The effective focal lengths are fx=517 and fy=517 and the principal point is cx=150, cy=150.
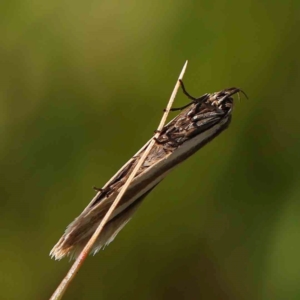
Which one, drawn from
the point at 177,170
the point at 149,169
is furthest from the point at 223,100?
the point at 177,170

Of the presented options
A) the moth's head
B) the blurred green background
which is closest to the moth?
the moth's head

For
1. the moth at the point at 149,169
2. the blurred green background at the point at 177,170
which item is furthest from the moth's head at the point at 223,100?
the blurred green background at the point at 177,170

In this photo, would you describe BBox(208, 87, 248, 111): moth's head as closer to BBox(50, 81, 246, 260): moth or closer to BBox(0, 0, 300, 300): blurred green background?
BBox(50, 81, 246, 260): moth

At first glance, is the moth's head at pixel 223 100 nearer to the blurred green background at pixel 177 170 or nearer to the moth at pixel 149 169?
the moth at pixel 149 169

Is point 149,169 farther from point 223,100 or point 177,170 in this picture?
point 177,170

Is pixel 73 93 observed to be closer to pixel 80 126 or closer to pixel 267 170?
pixel 80 126
